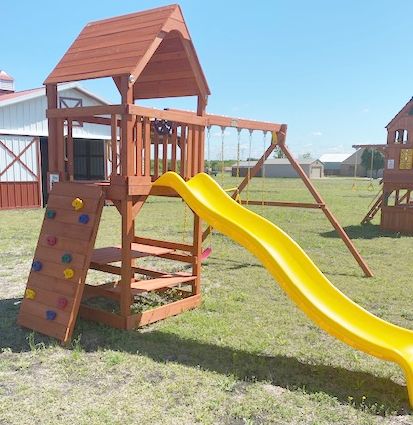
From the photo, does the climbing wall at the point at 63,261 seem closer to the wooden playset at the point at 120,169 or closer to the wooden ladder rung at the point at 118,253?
the wooden playset at the point at 120,169

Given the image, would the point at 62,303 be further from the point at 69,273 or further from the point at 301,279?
the point at 301,279

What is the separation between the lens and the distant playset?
431 cm

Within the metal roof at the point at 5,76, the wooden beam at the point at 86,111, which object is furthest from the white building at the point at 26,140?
the wooden beam at the point at 86,111

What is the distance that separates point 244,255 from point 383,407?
5.77 meters

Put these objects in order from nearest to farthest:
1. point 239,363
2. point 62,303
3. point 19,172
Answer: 1. point 239,363
2. point 62,303
3. point 19,172

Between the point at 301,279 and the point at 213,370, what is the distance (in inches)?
48.7

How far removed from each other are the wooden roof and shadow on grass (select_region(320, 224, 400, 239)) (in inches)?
278

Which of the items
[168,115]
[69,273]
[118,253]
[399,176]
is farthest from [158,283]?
[399,176]

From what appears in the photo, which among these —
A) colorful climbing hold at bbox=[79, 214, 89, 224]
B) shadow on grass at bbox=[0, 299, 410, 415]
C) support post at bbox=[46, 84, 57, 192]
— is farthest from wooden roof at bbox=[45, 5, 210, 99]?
shadow on grass at bbox=[0, 299, 410, 415]

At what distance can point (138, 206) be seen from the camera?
16.8 feet

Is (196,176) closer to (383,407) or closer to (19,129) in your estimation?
(383,407)

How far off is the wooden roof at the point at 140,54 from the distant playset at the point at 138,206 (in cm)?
2

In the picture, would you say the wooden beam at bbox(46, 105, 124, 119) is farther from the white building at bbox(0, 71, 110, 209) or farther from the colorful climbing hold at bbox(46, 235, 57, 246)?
the white building at bbox(0, 71, 110, 209)

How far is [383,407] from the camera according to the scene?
340 centimetres
